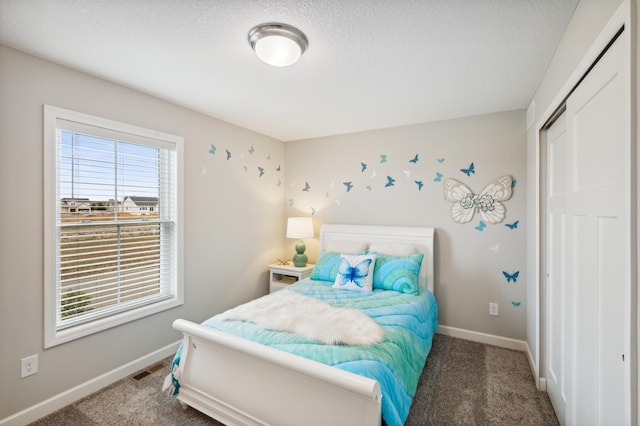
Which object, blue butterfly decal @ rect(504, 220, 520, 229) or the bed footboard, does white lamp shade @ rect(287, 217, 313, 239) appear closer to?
the bed footboard

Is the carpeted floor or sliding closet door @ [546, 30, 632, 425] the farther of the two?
the carpeted floor

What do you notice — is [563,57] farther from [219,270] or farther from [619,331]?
[219,270]

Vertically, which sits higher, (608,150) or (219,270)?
(608,150)

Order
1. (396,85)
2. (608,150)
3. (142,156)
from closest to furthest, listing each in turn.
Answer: (608,150)
(396,85)
(142,156)

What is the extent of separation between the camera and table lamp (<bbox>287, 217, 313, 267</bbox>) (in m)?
3.70

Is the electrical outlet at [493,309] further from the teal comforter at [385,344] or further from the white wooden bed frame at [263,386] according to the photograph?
the white wooden bed frame at [263,386]

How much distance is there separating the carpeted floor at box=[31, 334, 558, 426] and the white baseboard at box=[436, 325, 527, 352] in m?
0.26

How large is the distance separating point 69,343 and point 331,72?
2.71m

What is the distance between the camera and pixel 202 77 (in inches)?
87.2

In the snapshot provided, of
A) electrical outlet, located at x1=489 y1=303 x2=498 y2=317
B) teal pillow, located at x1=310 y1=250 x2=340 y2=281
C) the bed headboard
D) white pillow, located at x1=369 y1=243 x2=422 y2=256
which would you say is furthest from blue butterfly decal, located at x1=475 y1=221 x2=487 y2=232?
teal pillow, located at x1=310 y1=250 x2=340 y2=281

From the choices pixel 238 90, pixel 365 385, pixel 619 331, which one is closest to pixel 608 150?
pixel 619 331

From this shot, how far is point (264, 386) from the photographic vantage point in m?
1.65

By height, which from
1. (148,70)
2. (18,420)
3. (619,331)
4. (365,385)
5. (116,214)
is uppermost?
(148,70)

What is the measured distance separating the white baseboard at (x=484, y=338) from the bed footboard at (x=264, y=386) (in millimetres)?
2193
